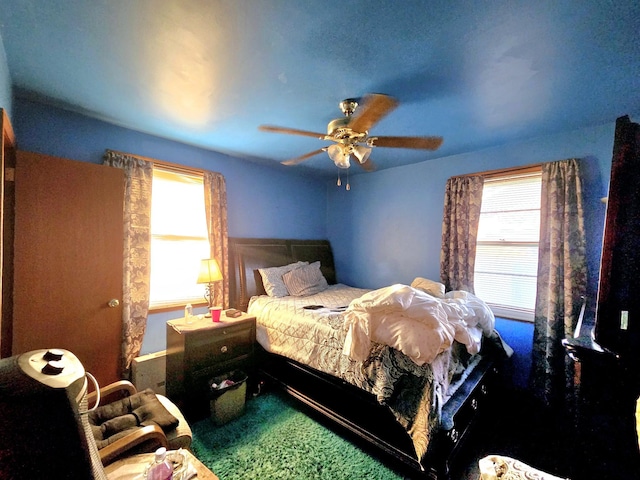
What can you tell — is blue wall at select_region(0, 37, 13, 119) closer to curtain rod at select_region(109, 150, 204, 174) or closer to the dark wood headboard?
curtain rod at select_region(109, 150, 204, 174)

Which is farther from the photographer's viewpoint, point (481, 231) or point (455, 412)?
point (481, 231)

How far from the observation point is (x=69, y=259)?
2.03 m

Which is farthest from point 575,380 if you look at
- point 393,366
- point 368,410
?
point 368,410

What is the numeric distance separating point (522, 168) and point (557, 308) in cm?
142

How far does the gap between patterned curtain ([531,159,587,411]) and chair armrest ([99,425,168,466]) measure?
123 inches

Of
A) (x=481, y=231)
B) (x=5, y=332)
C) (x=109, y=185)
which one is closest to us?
(x=5, y=332)

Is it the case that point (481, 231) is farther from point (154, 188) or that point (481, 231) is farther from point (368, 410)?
point (154, 188)

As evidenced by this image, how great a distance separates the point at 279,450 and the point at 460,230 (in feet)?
9.07

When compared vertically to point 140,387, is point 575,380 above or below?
above

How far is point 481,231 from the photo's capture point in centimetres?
310

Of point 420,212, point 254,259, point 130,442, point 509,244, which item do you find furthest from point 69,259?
point 509,244

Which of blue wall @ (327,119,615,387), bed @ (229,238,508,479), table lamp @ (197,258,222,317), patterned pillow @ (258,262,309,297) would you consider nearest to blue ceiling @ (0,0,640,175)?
blue wall @ (327,119,615,387)

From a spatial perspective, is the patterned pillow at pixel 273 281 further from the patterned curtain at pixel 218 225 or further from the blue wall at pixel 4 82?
the blue wall at pixel 4 82

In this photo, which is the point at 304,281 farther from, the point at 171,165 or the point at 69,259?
the point at 69,259
